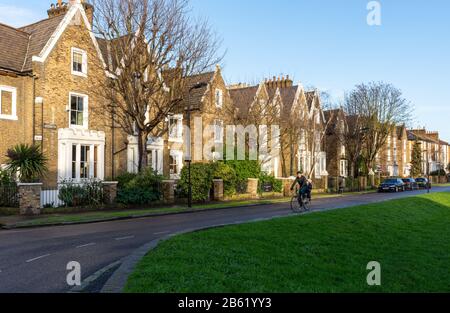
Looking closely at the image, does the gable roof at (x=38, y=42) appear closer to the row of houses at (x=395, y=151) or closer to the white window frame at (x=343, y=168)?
the row of houses at (x=395, y=151)

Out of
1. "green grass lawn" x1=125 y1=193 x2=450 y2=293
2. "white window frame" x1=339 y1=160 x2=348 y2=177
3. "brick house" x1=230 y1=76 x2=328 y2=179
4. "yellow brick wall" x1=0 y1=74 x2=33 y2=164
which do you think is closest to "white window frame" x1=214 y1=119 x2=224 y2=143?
"brick house" x1=230 y1=76 x2=328 y2=179

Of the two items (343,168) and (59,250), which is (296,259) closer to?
(59,250)

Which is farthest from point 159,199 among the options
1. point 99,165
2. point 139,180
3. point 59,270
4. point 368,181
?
point 368,181

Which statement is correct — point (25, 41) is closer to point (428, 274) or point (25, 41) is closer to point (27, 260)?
point (27, 260)

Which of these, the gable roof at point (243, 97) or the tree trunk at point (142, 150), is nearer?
the tree trunk at point (142, 150)

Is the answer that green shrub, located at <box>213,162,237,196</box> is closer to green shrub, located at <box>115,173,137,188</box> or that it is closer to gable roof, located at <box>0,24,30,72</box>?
green shrub, located at <box>115,173,137,188</box>

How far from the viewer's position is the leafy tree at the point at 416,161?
83625 millimetres

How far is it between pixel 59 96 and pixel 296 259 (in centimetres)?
2105

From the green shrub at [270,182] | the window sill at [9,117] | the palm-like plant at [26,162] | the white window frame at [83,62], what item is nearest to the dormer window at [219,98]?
the green shrub at [270,182]

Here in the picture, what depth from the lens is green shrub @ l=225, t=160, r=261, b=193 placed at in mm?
32844

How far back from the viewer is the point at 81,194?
22.9 meters

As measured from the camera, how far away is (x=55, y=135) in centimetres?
2459

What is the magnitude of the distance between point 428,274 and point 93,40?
24900 millimetres

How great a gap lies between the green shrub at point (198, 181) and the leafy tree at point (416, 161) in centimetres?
6794
